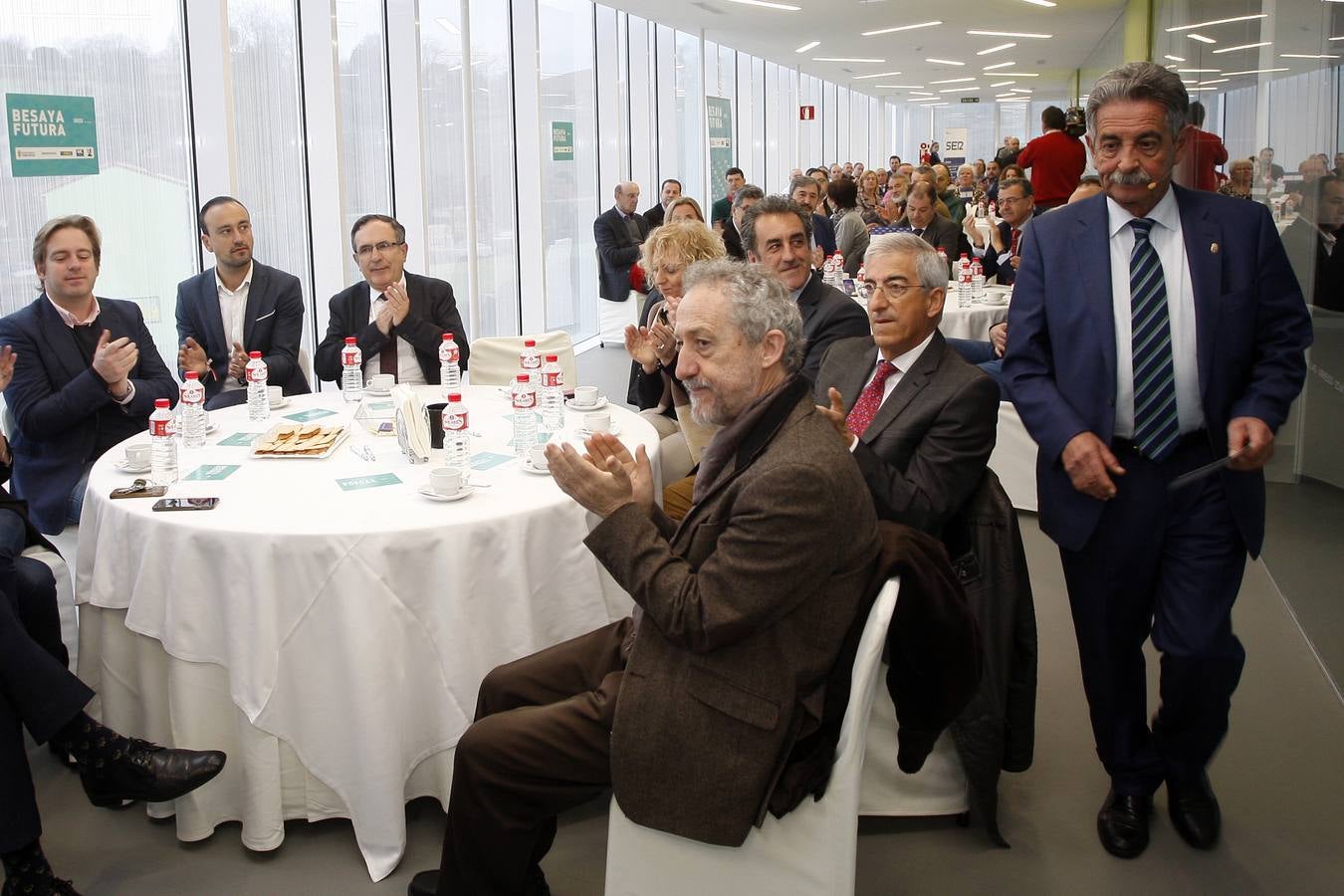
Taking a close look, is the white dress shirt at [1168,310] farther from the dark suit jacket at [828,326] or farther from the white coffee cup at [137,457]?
the white coffee cup at [137,457]

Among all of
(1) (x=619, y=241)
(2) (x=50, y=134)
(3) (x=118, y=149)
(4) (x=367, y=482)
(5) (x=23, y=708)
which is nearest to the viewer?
(5) (x=23, y=708)

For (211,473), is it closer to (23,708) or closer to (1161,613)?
(23,708)

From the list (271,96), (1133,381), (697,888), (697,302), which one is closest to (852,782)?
(697,888)

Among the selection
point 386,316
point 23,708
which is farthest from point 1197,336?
point 386,316

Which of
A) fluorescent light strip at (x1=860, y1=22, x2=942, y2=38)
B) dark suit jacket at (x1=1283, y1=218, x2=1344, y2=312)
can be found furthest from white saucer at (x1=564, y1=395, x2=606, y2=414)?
fluorescent light strip at (x1=860, y1=22, x2=942, y2=38)

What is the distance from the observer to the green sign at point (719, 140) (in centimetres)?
1452

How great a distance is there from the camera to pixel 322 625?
2484mm

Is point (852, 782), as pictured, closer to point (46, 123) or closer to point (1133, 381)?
point (1133, 381)

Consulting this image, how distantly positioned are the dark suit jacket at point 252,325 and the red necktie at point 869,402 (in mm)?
2629

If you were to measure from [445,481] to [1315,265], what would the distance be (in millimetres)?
3311

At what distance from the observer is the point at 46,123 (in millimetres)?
4902

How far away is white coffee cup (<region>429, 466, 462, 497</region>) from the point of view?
8.82ft

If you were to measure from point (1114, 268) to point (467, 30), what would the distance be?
23.8 feet

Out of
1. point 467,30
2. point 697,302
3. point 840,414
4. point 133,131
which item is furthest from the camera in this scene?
point 467,30
